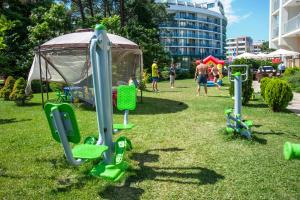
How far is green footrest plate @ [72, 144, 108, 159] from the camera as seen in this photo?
13.2 feet

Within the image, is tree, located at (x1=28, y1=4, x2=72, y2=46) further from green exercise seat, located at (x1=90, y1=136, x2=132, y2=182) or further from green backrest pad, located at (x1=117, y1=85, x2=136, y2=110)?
green exercise seat, located at (x1=90, y1=136, x2=132, y2=182)

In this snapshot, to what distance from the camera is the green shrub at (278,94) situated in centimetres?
990

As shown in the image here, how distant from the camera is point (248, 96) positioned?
461 inches

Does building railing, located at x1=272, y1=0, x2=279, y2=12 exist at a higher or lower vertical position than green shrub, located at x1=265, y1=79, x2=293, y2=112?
higher

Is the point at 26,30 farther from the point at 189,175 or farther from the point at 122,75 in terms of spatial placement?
the point at 189,175

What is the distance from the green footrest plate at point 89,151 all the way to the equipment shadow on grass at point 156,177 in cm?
57

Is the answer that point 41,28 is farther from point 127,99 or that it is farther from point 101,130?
point 101,130

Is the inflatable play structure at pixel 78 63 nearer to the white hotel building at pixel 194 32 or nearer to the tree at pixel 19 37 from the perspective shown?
the tree at pixel 19 37

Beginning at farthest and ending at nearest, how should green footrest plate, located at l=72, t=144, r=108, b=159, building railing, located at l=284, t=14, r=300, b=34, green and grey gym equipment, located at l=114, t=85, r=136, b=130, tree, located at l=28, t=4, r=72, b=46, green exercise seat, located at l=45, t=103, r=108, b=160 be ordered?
1. building railing, located at l=284, t=14, r=300, b=34
2. tree, located at l=28, t=4, r=72, b=46
3. green and grey gym equipment, located at l=114, t=85, r=136, b=130
4. green footrest plate, located at l=72, t=144, r=108, b=159
5. green exercise seat, located at l=45, t=103, r=108, b=160

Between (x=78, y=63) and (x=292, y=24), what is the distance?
2031 cm

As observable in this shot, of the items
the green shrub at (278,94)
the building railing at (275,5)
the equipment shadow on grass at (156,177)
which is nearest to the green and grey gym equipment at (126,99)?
the equipment shadow on grass at (156,177)

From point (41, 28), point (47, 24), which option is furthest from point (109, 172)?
point (47, 24)

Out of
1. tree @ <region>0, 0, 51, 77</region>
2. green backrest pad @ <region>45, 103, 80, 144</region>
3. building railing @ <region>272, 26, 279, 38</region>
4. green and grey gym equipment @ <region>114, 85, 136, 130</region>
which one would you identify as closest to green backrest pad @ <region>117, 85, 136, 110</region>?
green and grey gym equipment @ <region>114, 85, 136, 130</region>

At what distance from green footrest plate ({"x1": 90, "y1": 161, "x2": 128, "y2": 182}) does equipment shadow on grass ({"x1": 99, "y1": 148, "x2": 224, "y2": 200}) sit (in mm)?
236
